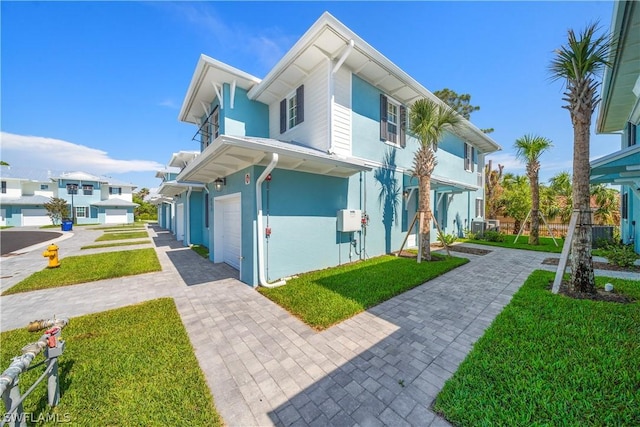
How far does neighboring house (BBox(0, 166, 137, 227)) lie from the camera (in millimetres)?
30047

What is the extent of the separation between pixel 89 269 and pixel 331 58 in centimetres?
1058

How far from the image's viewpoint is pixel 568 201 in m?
14.9

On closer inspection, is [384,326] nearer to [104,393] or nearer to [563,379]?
[563,379]

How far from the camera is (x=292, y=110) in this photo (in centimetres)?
894

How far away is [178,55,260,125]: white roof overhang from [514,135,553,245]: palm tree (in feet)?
43.3

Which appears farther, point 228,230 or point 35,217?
point 35,217

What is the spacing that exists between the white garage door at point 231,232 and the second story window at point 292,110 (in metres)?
3.68

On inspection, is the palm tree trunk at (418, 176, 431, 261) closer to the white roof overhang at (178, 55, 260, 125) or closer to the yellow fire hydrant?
the white roof overhang at (178, 55, 260, 125)

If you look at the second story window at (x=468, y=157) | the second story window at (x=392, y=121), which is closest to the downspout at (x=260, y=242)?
the second story window at (x=392, y=121)

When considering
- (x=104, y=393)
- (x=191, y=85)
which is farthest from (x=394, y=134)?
(x=104, y=393)

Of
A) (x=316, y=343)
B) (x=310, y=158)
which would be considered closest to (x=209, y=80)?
(x=310, y=158)

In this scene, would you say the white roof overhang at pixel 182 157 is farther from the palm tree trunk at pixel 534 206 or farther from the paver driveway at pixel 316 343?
the palm tree trunk at pixel 534 206

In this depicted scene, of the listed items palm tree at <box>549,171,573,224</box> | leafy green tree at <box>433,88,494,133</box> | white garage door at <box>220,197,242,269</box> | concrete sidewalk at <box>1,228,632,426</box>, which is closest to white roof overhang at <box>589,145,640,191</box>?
concrete sidewalk at <box>1,228,632,426</box>

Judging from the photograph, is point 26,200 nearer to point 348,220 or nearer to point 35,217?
point 35,217
